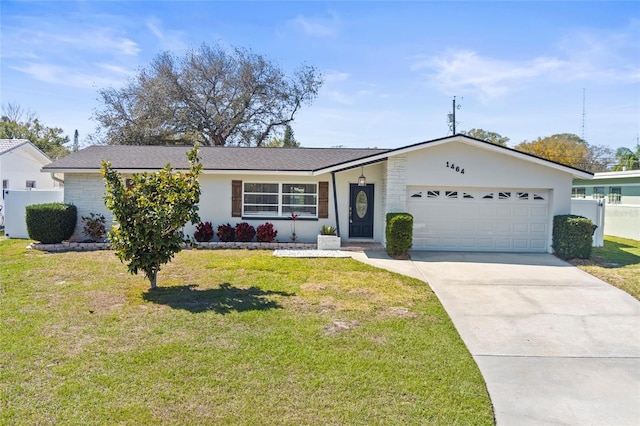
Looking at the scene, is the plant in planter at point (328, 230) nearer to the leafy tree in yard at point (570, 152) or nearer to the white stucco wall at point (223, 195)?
the white stucco wall at point (223, 195)

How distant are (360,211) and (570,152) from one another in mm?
31128

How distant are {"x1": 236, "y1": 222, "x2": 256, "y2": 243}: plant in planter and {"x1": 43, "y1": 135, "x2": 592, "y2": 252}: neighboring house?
577 mm

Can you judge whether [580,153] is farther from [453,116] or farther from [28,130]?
[28,130]

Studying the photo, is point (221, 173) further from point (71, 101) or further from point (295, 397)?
point (71, 101)

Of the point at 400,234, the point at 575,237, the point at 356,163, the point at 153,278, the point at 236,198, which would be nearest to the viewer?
the point at 153,278

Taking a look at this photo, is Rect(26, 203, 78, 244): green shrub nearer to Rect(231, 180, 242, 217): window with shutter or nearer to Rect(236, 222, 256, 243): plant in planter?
Rect(231, 180, 242, 217): window with shutter

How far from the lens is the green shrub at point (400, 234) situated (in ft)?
36.9

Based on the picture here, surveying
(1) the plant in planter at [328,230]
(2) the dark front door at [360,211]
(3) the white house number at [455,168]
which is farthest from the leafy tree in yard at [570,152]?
(1) the plant in planter at [328,230]

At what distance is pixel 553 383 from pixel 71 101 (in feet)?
72.1

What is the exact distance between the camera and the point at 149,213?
7.27 m

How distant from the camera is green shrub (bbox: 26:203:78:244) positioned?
40.4 feet


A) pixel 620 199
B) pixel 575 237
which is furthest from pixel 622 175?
pixel 575 237

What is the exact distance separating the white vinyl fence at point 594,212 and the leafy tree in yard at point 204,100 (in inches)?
880

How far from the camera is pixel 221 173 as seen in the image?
1309 centimetres
